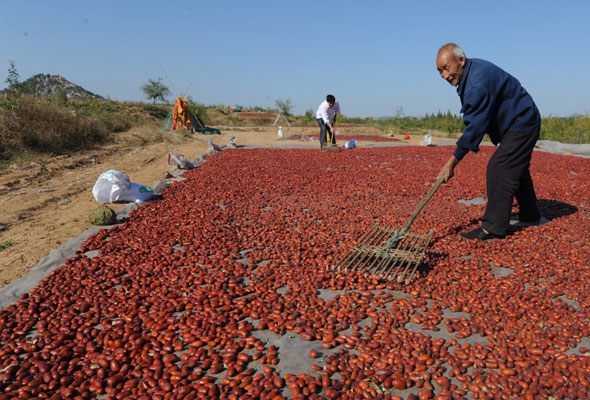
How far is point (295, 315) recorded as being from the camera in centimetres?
241

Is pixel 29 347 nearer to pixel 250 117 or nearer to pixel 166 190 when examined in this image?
pixel 166 190

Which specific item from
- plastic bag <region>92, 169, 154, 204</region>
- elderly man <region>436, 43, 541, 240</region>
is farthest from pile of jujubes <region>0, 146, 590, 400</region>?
plastic bag <region>92, 169, 154, 204</region>

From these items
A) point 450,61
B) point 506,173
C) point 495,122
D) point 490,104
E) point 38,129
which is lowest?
point 506,173

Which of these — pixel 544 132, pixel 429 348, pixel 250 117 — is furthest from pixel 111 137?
pixel 544 132

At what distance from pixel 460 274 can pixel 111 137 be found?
12.8 m

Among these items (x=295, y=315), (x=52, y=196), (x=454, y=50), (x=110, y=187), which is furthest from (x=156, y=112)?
(x=295, y=315)

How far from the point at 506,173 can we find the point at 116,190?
16.2ft

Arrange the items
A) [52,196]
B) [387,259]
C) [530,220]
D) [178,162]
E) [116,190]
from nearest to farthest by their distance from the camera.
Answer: [387,259] → [530,220] → [116,190] → [52,196] → [178,162]

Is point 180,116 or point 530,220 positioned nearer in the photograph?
point 530,220

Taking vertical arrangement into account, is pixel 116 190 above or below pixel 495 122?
below

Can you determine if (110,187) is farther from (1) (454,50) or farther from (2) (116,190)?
(1) (454,50)

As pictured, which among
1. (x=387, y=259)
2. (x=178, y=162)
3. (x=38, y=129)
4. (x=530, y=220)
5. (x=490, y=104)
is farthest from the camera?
(x=38, y=129)

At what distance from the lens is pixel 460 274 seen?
2963 mm

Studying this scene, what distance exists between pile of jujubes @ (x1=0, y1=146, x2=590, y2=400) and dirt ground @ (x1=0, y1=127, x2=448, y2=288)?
72 centimetres
